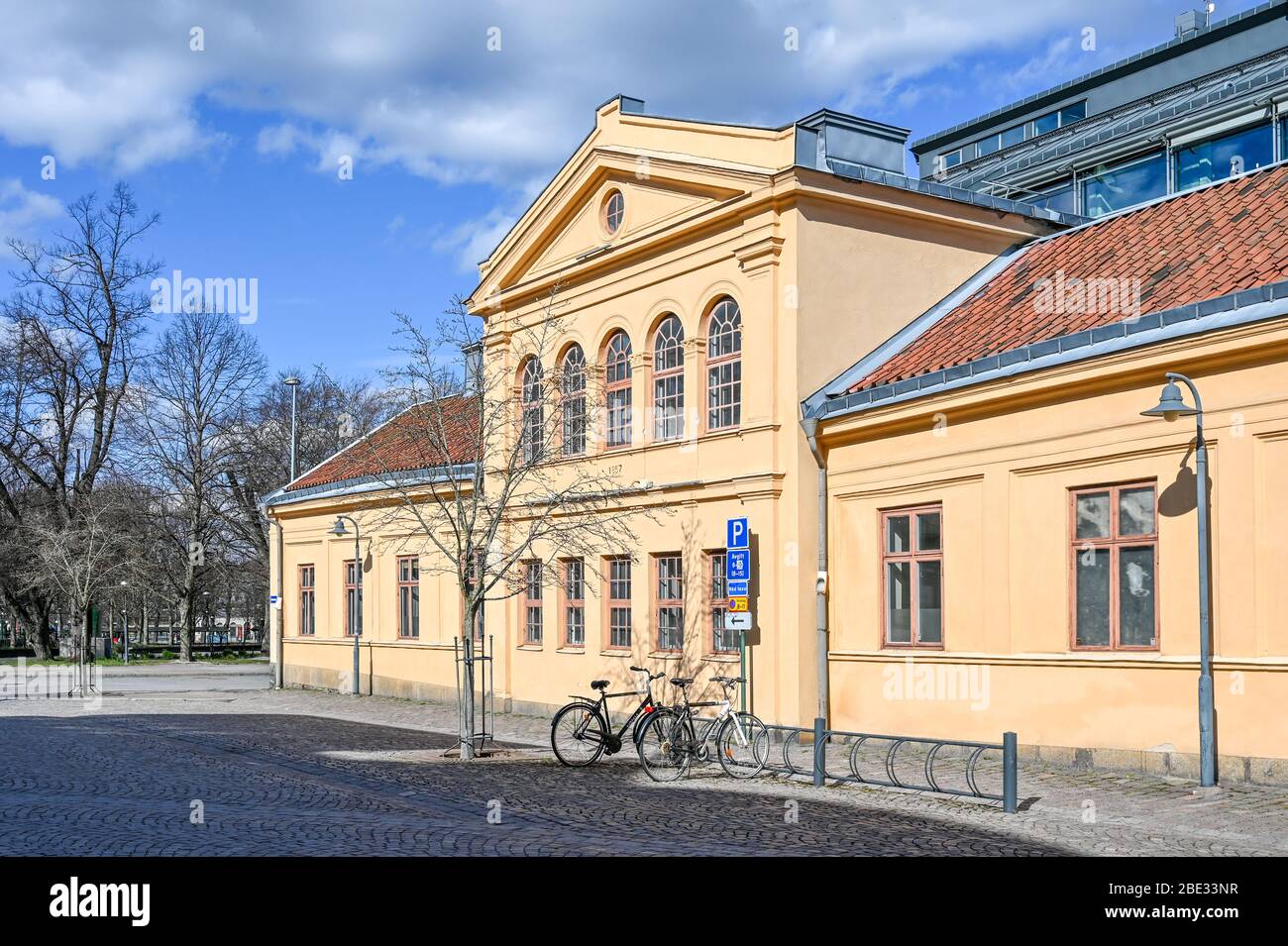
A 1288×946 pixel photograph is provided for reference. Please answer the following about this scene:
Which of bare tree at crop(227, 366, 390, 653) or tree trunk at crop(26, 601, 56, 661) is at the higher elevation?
bare tree at crop(227, 366, 390, 653)

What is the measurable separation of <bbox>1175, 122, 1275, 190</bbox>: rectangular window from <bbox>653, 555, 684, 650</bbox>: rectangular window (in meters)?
12.3

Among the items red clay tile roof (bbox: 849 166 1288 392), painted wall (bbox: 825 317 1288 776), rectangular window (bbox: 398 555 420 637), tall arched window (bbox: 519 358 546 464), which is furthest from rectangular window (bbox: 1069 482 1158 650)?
rectangular window (bbox: 398 555 420 637)

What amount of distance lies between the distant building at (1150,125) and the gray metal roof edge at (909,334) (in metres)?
4.99

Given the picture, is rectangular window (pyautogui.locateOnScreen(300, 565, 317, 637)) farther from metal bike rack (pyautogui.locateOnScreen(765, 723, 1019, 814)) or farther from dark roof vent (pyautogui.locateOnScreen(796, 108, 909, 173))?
metal bike rack (pyautogui.locateOnScreen(765, 723, 1019, 814))

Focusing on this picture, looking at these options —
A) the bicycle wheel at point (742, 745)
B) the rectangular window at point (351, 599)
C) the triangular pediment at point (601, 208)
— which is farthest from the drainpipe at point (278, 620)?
the bicycle wheel at point (742, 745)

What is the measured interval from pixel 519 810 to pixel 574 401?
38.9 feet

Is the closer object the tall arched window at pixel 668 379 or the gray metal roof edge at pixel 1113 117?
the tall arched window at pixel 668 379

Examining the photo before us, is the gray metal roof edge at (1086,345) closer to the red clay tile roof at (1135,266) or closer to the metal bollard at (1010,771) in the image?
the red clay tile roof at (1135,266)

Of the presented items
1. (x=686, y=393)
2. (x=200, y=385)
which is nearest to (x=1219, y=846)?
(x=686, y=393)

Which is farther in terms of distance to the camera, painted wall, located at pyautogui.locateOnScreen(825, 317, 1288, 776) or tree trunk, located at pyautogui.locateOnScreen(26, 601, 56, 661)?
tree trunk, located at pyautogui.locateOnScreen(26, 601, 56, 661)

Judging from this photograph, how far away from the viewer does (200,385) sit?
49.4m

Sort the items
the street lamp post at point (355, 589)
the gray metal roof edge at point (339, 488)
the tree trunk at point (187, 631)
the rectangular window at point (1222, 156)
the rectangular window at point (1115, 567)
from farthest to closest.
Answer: the tree trunk at point (187, 631) → the street lamp post at point (355, 589) → the gray metal roof edge at point (339, 488) → the rectangular window at point (1222, 156) → the rectangular window at point (1115, 567)

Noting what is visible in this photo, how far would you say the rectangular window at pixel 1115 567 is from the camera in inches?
604

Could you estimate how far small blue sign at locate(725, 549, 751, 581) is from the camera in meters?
18.6
